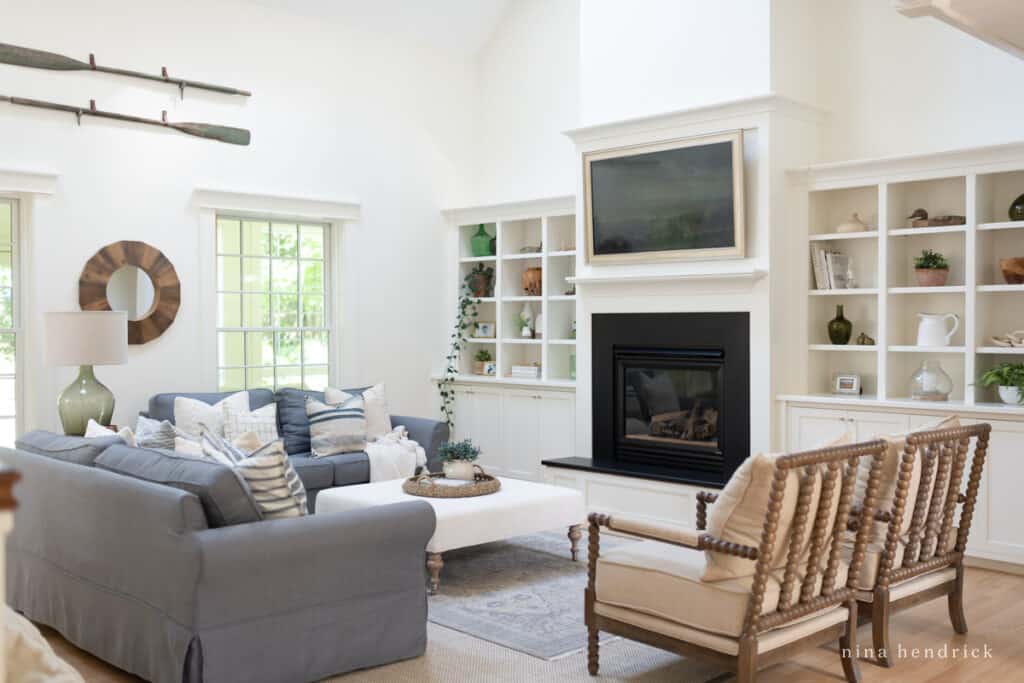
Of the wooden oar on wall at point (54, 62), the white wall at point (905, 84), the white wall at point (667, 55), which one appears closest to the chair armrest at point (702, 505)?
the white wall at point (905, 84)

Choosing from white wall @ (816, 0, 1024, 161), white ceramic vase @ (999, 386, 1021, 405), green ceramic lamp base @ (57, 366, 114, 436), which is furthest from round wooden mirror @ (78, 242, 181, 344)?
white ceramic vase @ (999, 386, 1021, 405)

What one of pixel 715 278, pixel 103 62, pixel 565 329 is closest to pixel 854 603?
pixel 715 278

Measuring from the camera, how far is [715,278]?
6359 mm

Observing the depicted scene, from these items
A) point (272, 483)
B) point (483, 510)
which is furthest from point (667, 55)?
point (272, 483)

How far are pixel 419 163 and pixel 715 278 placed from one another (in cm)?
304

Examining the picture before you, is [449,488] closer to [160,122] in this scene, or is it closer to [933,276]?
[933,276]

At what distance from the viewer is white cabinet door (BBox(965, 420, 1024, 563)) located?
538 centimetres

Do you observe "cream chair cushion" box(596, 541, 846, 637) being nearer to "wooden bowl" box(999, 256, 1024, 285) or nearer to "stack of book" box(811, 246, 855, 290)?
"wooden bowl" box(999, 256, 1024, 285)

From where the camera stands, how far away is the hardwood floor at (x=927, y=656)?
154 inches

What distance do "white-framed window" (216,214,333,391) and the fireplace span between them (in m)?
2.24

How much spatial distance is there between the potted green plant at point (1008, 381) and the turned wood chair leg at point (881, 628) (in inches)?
79.2

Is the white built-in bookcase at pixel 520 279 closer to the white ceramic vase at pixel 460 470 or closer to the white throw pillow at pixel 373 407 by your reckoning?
the white throw pillow at pixel 373 407

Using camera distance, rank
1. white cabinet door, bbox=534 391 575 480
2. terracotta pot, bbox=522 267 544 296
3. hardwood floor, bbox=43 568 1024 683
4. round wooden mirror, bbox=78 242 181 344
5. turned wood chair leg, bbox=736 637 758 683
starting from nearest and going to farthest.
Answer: turned wood chair leg, bbox=736 637 758 683
hardwood floor, bbox=43 568 1024 683
round wooden mirror, bbox=78 242 181 344
white cabinet door, bbox=534 391 575 480
terracotta pot, bbox=522 267 544 296

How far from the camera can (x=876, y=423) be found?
5.88 m
